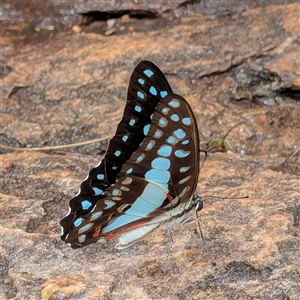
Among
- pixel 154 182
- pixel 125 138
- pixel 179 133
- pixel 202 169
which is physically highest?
pixel 179 133

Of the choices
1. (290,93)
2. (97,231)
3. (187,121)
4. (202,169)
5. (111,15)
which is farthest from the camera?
(111,15)

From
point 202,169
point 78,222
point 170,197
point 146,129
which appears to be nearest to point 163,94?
point 146,129

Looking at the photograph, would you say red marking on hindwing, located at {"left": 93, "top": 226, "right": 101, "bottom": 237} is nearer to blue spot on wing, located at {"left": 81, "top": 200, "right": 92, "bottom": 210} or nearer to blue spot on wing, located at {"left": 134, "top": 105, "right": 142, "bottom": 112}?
blue spot on wing, located at {"left": 81, "top": 200, "right": 92, "bottom": 210}

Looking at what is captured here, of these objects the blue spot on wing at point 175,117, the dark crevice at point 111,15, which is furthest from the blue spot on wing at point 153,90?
the dark crevice at point 111,15

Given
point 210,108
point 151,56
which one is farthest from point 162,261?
point 151,56

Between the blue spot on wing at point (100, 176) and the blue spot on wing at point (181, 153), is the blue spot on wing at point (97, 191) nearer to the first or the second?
the blue spot on wing at point (100, 176)

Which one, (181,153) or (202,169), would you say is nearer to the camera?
(181,153)

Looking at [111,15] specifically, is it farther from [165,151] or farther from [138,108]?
[165,151]
